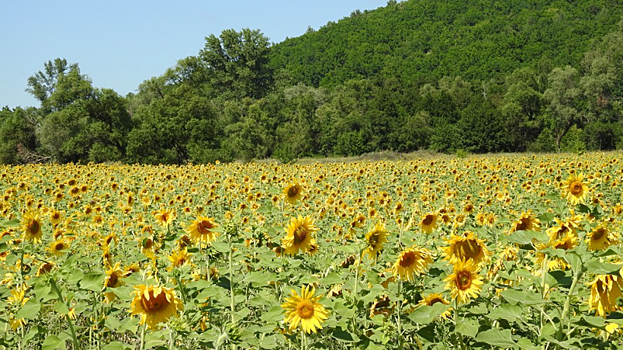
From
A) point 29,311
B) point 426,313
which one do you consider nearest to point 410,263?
point 426,313

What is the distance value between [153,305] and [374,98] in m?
58.7

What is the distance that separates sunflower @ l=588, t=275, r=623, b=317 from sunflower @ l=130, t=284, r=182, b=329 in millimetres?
1420

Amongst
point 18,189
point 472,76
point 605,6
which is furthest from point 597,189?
point 605,6

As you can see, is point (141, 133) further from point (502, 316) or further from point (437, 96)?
point (437, 96)

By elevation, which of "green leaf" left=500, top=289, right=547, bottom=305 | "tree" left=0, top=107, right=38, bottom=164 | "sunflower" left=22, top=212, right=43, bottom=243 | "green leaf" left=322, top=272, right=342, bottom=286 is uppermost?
"tree" left=0, top=107, right=38, bottom=164

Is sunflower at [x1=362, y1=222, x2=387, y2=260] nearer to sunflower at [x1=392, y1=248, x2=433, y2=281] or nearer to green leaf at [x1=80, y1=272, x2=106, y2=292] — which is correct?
sunflower at [x1=392, y1=248, x2=433, y2=281]

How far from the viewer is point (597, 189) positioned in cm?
850

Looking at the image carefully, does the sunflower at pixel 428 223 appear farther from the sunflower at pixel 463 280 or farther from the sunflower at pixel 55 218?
the sunflower at pixel 55 218

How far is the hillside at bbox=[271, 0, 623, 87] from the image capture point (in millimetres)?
71188

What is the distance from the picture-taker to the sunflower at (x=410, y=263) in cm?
225

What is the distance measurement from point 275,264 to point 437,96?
56288mm

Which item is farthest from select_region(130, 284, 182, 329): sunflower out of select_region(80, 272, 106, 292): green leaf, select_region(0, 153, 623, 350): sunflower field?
select_region(80, 272, 106, 292): green leaf

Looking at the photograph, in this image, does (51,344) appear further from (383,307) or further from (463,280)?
(463,280)

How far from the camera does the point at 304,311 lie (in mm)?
1841
